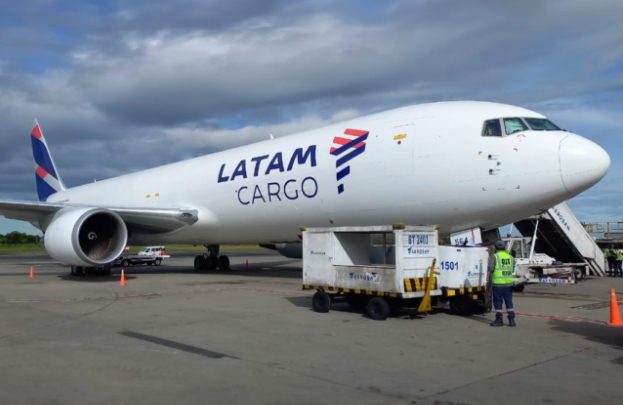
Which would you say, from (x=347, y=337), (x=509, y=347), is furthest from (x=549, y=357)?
(x=347, y=337)

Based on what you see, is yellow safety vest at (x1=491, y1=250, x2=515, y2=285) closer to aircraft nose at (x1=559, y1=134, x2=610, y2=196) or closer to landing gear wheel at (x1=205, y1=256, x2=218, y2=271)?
aircraft nose at (x1=559, y1=134, x2=610, y2=196)

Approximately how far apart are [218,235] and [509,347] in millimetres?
12902

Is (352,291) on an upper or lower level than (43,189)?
lower

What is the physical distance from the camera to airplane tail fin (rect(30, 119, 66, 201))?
29.2m

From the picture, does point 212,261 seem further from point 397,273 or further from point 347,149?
point 397,273

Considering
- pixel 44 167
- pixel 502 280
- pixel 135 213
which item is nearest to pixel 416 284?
pixel 502 280

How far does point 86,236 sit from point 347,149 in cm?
932

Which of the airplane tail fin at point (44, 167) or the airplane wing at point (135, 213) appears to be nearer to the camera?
the airplane wing at point (135, 213)

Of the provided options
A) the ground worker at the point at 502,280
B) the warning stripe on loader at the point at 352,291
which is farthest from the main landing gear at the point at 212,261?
the ground worker at the point at 502,280

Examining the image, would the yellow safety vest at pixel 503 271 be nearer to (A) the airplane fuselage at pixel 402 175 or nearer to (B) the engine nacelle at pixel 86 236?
(A) the airplane fuselage at pixel 402 175

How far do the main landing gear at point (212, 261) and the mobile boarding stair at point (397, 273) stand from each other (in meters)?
12.6

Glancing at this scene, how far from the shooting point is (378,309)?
31.2 feet

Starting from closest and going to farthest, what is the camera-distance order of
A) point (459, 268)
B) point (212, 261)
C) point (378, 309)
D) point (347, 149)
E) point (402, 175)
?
point (378, 309)
point (459, 268)
point (402, 175)
point (347, 149)
point (212, 261)

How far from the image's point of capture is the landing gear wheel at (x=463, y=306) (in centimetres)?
1001
